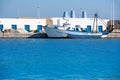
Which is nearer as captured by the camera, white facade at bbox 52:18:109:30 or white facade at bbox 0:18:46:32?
white facade at bbox 0:18:46:32

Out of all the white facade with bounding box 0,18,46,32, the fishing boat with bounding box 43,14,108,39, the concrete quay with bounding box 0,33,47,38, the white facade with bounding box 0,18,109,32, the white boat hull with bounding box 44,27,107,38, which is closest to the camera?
the fishing boat with bounding box 43,14,108,39

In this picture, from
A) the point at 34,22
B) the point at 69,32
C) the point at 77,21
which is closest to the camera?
the point at 69,32

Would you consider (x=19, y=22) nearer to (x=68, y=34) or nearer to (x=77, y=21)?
(x=68, y=34)

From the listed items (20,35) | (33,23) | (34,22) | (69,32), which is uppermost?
(34,22)

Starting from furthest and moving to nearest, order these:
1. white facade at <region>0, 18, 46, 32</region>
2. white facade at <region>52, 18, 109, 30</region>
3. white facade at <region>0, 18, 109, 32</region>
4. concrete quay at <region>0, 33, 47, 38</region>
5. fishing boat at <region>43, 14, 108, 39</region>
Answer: white facade at <region>52, 18, 109, 30</region> → white facade at <region>0, 18, 109, 32</region> → white facade at <region>0, 18, 46, 32</region> → concrete quay at <region>0, 33, 47, 38</region> → fishing boat at <region>43, 14, 108, 39</region>

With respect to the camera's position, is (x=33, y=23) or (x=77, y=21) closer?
(x=33, y=23)

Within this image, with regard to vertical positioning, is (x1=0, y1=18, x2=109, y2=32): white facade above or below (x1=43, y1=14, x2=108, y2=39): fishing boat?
above

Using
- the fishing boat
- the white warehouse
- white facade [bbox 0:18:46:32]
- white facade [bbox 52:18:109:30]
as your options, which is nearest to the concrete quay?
the white warehouse

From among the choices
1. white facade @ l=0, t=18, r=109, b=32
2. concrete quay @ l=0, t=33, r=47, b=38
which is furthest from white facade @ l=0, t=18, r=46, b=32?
concrete quay @ l=0, t=33, r=47, b=38

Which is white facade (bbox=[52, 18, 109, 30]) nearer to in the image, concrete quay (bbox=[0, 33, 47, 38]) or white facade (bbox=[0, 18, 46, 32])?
white facade (bbox=[0, 18, 46, 32])

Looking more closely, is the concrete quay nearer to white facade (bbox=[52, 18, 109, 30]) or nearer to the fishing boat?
the fishing boat

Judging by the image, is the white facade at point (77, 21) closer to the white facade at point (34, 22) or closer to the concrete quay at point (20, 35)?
the white facade at point (34, 22)

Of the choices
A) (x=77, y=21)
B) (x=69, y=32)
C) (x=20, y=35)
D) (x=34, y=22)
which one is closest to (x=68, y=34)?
(x=69, y=32)

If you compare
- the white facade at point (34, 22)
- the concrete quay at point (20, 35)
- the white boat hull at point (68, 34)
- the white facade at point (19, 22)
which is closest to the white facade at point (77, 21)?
the white facade at point (34, 22)
